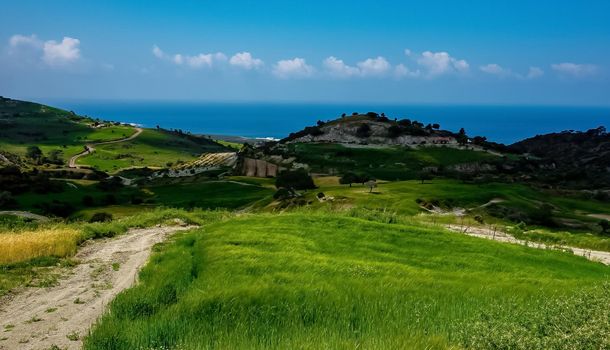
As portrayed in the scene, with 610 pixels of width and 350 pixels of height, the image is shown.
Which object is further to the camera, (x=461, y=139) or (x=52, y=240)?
(x=461, y=139)

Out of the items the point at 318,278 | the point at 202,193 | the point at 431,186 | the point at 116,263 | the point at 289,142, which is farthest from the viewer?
the point at 289,142

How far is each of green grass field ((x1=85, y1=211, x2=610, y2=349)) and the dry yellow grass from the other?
19.6 feet

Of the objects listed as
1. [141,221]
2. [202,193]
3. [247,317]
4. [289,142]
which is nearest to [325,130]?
[289,142]

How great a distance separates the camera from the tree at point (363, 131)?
15488cm

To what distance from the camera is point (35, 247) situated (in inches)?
1017

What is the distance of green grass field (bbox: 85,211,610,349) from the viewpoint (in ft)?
36.0

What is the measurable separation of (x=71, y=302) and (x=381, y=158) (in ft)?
365

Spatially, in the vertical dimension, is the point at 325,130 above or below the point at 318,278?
above

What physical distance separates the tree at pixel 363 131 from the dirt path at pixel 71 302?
130 metres

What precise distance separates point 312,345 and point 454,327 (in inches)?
138

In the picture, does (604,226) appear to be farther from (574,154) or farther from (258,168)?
(574,154)

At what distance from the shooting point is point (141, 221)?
129 ft

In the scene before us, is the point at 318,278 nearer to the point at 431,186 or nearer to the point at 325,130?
the point at 431,186

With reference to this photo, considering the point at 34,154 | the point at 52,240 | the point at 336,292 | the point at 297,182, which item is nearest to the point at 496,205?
the point at 297,182
